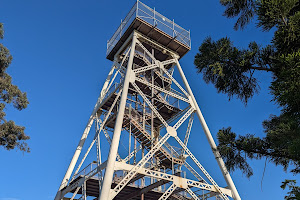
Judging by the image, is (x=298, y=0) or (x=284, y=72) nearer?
(x=284, y=72)

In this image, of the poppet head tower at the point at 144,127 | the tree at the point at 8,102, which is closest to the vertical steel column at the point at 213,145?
the poppet head tower at the point at 144,127

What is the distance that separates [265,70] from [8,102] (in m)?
17.1

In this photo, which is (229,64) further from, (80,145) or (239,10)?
(80,145)

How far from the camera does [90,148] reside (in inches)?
666

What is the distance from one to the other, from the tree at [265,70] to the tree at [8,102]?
47.9ft

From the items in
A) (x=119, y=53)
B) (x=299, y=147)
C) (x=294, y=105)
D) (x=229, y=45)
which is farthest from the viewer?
(x=119, y=53)

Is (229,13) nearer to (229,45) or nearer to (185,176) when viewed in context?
(229,45)

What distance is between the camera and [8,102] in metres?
19.6

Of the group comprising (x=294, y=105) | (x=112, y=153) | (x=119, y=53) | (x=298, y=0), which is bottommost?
(x=294, y=105)

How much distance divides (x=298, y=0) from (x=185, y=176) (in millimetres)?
10838

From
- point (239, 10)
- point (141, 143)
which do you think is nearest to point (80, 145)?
point (141, 143)

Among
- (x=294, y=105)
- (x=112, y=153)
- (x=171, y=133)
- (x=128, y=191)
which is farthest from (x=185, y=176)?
(x=294, y=105)

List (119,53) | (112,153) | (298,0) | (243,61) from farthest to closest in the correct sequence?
(119,53) → (112,153) → (243,61) → (298,0)

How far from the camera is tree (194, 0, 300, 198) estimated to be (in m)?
7.22
